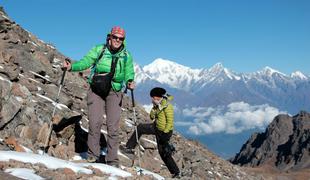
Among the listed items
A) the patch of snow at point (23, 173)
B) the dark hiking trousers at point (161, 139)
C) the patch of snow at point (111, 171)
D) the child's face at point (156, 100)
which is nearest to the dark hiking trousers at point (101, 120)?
the patch of snow at point (111, 171)

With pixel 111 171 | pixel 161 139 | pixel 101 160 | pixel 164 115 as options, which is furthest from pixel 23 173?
pixel 161 139

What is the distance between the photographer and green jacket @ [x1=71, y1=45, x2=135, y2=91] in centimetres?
1316

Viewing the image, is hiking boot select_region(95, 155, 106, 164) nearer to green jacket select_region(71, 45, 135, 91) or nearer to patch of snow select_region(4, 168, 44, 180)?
green jacket select_region(71, 45, 135, 91)

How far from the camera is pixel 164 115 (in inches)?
612

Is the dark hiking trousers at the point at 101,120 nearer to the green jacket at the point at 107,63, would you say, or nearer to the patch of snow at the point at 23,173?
the green jacket at the point at 107,63

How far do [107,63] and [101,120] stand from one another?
1.76 metres

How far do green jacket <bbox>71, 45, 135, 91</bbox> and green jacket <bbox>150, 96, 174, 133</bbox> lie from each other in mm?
2227

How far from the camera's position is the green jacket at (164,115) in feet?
50.5

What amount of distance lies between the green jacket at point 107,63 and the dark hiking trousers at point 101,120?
46cm

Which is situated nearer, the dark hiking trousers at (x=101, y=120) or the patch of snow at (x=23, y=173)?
the patch of snow at (x=23, y=173)

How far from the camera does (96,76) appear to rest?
43.9 feet

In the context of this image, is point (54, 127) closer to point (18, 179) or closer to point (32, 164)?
point (32, 164)

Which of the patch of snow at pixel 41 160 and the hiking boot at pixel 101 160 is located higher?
the hiking boot at pixel 101 160

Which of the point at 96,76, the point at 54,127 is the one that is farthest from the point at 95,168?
the point at 54,127
